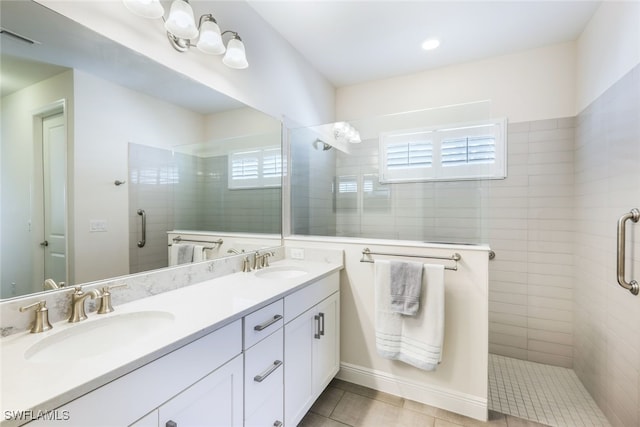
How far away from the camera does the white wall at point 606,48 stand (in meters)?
1.55

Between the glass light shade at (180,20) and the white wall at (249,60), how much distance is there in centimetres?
10

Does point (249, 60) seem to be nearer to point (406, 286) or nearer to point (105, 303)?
point (105, 303)

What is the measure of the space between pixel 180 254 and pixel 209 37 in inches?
45.3

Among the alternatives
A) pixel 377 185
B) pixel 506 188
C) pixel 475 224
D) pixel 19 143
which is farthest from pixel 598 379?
pixel 19 143

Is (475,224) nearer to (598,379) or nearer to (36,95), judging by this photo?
(598,379)

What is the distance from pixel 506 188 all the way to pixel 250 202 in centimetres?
220

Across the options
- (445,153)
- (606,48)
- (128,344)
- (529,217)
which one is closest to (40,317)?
(128,344)

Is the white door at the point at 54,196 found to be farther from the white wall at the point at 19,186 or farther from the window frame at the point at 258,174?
the window frame at the point at 258,174

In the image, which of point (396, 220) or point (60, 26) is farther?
point (396, 220)

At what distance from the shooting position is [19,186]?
95 cm

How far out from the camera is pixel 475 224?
1.98m

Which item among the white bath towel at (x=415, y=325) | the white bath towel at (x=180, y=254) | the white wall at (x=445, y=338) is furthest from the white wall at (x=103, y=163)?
the white bath towel at (x=415, y=325)

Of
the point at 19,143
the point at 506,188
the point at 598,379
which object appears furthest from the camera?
the point at 506,188

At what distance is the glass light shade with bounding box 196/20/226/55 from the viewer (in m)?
1.45
